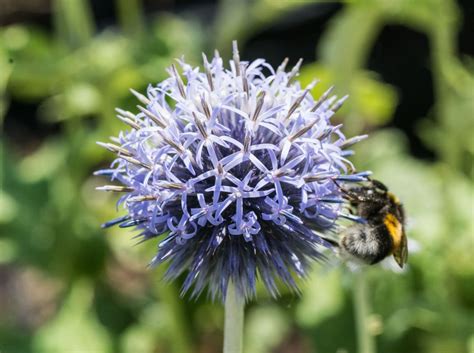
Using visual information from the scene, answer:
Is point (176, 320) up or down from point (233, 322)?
down

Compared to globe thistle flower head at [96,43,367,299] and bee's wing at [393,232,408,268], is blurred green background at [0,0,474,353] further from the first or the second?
globe thistle flower head at [96,43,367,299]

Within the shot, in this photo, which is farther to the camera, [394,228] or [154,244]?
[154,244]

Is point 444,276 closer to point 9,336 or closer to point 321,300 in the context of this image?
point 321,300

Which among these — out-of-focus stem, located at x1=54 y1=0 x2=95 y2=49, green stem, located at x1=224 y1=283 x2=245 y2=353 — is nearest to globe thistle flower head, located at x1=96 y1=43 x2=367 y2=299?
green stem, located at x1=224 y1=283 x2=245 y2=353

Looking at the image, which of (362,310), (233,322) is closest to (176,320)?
(362,310)

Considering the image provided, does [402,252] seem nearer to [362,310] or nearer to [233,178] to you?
[362,310]

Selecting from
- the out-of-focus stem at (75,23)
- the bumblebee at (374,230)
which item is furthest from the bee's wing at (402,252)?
the out-of-focus stem at (75,23)
